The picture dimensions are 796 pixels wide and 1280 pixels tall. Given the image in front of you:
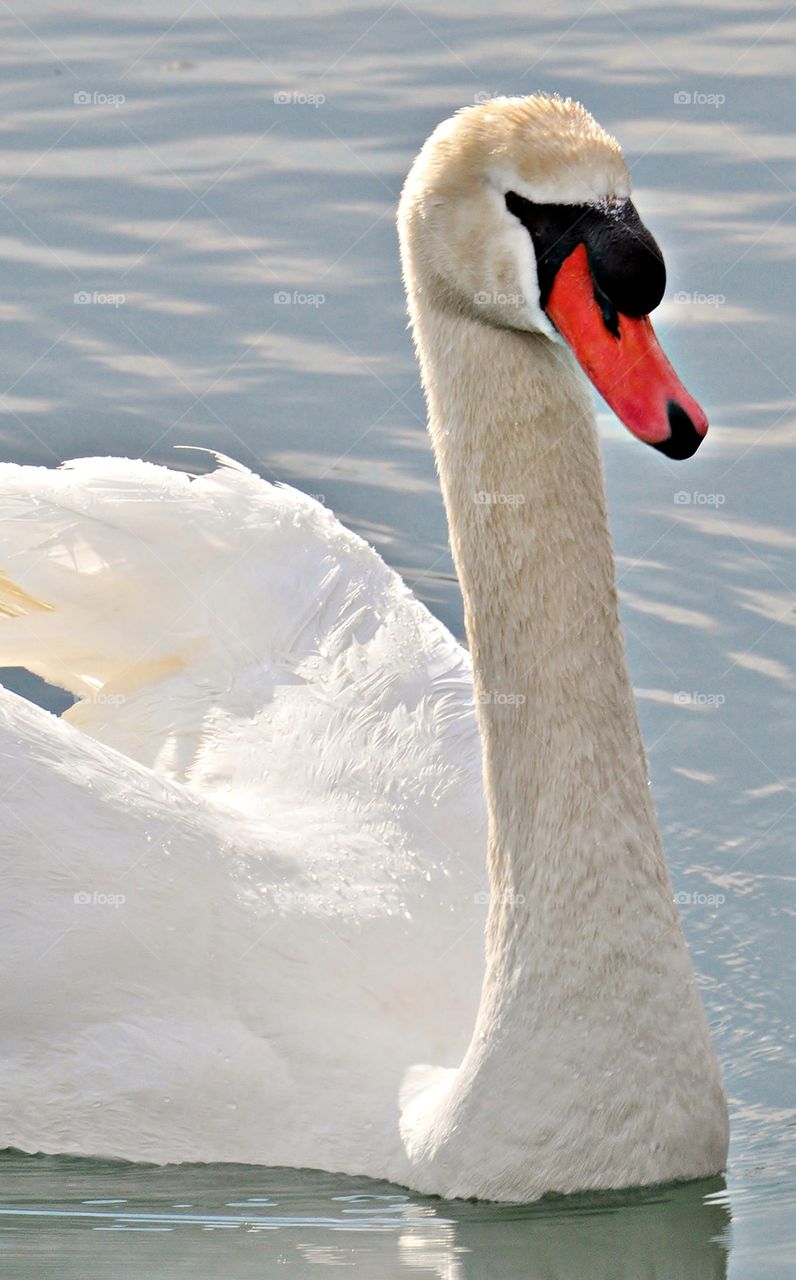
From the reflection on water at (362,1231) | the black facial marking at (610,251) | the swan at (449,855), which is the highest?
the black facial marking at (610,251)

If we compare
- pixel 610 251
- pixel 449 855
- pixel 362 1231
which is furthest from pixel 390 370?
pixel 610 251

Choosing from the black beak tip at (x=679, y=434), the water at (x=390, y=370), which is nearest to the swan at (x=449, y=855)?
the black beak tip at (x=679, y=434)

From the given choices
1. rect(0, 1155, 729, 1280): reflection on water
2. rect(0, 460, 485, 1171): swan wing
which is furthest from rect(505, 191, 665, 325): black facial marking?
rect(0, 1155, 729, 1280): reflection on water

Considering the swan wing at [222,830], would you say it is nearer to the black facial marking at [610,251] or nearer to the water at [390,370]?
the water at [390,370]

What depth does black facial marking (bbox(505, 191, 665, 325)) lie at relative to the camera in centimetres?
454

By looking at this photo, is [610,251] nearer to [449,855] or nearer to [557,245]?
[557,245]

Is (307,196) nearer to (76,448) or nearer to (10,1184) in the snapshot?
(76,448)

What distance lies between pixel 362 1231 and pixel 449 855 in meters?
1.03

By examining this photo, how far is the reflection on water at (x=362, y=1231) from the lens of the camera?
5.06 m

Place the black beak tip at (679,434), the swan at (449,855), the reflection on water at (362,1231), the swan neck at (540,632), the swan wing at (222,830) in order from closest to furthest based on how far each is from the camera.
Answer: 1. the black beak tip at (679,434)
2. the swan at (449,855)
3. the swan neck at (540,632)
4. the reflection on water at (362,1231)
5. the swan wing at (222,830)

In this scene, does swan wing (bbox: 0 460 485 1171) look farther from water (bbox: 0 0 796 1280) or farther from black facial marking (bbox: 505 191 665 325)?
black facial marking (bbox: 505 191 665 325)

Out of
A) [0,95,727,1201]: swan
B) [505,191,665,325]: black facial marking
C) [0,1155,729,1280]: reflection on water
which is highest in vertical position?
[505,191,665,325]: black facial marking

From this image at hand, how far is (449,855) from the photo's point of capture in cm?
588

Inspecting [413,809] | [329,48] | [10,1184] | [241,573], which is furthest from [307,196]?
[10,1184]
